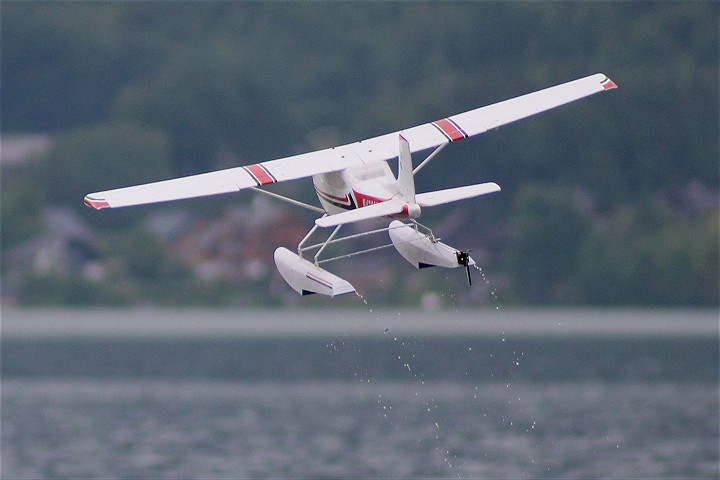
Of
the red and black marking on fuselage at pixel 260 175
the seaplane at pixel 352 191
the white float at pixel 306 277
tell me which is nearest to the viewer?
the seaplane at pixel 352 191

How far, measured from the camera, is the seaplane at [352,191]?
20.7 m

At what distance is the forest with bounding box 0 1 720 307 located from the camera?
7844cm

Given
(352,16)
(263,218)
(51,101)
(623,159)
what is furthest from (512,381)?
(352,16)

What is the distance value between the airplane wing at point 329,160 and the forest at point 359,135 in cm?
5143

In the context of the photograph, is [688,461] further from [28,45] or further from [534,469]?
[28,45]

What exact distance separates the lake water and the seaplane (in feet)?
37.6

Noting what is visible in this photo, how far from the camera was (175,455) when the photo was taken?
3609 cm

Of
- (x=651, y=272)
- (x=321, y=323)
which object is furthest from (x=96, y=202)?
(x=321, y=323)

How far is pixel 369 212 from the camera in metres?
20.5

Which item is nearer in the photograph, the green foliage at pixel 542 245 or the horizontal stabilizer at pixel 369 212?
the horizontal stabilizer at pixel 369 212

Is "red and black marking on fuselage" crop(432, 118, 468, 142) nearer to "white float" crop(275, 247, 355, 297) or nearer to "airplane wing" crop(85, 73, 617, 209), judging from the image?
"airplane wing" crop(85, 73, 617, 209)

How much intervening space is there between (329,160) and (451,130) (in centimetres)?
200

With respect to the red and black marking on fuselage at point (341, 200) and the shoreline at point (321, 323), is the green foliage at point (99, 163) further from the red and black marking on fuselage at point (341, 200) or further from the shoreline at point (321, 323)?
the red and black marking on fuselage at point (341, 200)

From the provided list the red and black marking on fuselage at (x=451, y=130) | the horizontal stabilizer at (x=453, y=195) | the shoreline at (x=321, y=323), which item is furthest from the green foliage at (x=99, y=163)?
the horizontal stabilizer at (x=453, y=195)
